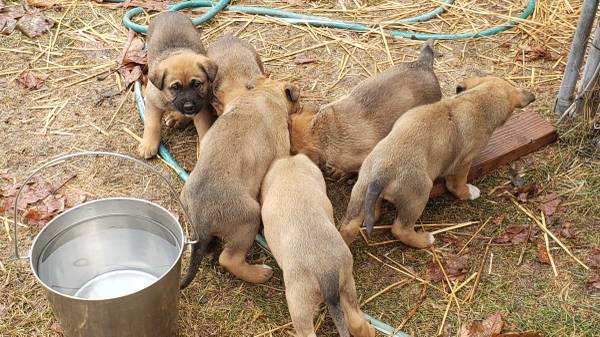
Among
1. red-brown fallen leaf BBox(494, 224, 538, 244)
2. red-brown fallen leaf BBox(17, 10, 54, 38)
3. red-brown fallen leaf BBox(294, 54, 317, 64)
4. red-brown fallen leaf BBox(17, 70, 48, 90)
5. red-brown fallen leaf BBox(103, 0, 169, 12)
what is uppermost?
red-brown fallen leaf BBox(494, 224, 538, 244)

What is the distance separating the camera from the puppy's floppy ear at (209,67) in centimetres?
557

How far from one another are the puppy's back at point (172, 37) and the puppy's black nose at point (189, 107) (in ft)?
2.45

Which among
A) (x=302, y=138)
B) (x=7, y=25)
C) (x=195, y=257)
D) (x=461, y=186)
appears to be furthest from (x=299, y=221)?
(x=7, y=25)

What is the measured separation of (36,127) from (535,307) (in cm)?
428

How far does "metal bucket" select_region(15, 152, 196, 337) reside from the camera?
145 inches

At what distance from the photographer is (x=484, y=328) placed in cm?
438

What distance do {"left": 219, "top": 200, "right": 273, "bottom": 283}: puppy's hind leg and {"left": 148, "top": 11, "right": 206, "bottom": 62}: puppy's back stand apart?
216cm

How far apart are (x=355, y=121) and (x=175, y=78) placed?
142cm

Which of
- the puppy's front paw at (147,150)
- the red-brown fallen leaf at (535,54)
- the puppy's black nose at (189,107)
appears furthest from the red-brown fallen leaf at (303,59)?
the red-brown fallen leaf at (535,54)

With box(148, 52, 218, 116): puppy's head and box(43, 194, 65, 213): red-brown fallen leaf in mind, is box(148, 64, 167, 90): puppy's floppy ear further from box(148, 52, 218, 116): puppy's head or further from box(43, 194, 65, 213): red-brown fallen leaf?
box(43, 194, 65, 213): red-brown fallen leaf

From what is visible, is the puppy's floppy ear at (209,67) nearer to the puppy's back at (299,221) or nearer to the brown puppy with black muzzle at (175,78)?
the brown puppy with black muzzle at (175,78)

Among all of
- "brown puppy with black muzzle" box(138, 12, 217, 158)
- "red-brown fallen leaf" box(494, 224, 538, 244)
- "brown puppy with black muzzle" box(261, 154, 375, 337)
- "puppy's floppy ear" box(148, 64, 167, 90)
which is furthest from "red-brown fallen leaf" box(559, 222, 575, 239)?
"puppy's floppy ear" box(148, 64, 167, 90)

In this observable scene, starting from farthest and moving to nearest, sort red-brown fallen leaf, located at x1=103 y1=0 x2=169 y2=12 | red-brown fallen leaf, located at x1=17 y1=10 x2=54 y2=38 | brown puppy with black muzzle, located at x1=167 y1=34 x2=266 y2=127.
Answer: red-brown fallen leaf, located at x1=103 y1=0 x2=169 y2=12
red-brown fallen leaf, located at x1=17 y1=10 x2=54 y2=38
brown puppy with black muzzle, located at x1=167 y1=34 x2=266 y2=127

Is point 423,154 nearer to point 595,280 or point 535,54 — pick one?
point 595,280
